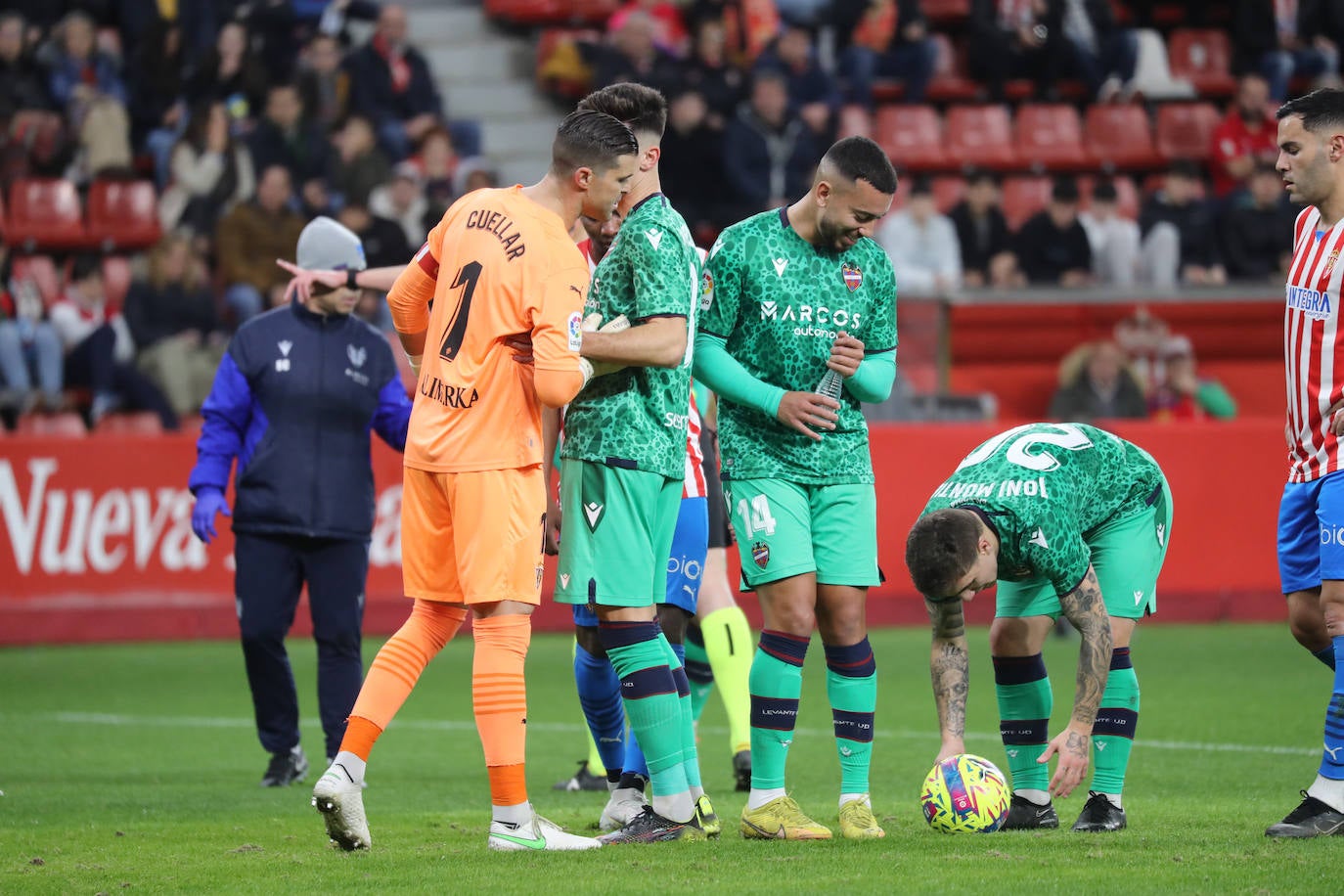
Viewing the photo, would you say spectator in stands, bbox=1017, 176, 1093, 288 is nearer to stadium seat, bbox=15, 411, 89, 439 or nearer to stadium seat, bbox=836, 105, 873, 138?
stadium seat, bbox=836, 105, 873, 138

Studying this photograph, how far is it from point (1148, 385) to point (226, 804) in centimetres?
1139

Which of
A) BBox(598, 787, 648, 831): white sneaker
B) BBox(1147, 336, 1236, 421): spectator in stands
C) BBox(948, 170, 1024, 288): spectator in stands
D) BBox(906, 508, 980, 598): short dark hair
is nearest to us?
BBox(906, 508, 980, 598): short dark hair

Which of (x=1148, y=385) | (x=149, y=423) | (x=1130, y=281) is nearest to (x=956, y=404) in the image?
(x=1148, y=385)

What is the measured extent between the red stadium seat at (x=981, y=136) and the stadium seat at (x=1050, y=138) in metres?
0.24

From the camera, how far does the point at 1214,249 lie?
757 inches

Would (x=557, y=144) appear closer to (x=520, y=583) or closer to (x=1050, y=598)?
(x=520, y=583)

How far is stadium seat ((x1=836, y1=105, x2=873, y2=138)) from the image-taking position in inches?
799

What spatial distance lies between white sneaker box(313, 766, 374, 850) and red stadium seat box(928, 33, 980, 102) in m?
17.3

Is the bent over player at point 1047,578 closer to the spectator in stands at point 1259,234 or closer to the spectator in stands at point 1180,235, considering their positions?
the spectator in stands at point 1180,235

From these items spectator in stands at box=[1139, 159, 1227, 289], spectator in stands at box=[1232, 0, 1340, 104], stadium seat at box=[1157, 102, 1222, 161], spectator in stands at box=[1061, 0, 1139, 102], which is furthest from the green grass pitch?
spectator in stands at box=[1232, 0, 1340, 104]

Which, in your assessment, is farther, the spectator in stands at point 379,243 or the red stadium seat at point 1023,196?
the red stadium seat at point 1023,196

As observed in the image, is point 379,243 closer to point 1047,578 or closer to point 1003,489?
point 1003,489

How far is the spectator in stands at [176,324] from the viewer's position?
16.2 meters

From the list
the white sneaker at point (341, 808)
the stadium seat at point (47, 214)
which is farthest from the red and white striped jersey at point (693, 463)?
the stadium seat at point (47, 214)
